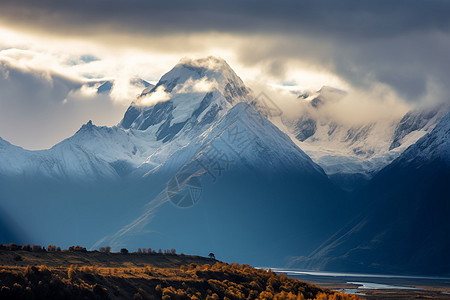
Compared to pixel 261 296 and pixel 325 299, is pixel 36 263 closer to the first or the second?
pixel 261 296

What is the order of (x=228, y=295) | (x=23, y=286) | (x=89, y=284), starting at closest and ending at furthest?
(x=23, y=286), (x=89, y=284), (x=228, y=295)

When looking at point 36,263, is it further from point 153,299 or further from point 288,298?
point 288,298

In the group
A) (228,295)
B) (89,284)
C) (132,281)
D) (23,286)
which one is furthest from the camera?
(228,295)

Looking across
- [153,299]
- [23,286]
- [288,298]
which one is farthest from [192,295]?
[23,286]

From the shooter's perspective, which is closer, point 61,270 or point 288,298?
point 61,270

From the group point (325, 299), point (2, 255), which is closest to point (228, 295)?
point (325, 299)

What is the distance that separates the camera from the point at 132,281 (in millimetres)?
181500

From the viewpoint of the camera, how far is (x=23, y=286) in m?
157

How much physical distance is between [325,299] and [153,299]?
4481cm

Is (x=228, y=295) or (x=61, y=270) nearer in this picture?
(x=61, y=270)

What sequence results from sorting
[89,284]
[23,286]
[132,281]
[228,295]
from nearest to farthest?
[23,286] < [89,284] < [132,281] < [228,295]

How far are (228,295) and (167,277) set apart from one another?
47.3 ft

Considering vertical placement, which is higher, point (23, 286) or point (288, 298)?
point (288, 298)

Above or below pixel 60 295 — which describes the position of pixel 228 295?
above
